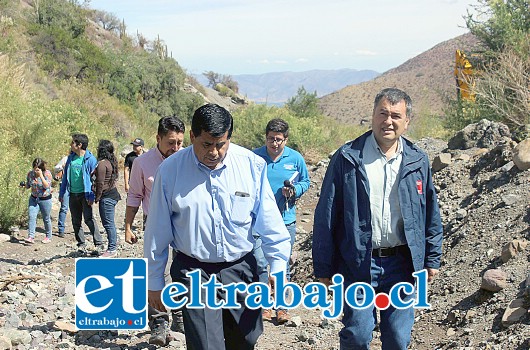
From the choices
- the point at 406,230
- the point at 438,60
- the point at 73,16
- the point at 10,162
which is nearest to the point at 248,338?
the point at 406,230

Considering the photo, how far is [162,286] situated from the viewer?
334 cm

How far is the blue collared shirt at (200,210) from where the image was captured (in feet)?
10.8

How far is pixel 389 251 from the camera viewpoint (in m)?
3.53

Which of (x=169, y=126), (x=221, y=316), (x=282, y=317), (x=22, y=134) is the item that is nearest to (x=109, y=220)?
(x=282, y=317)

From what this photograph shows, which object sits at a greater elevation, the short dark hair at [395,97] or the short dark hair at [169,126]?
the short dark hair at [395,97]

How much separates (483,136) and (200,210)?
9386 millimetres

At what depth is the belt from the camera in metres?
3.51

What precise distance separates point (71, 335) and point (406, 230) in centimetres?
320

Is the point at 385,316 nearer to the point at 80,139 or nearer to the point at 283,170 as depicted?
the point at 283,170

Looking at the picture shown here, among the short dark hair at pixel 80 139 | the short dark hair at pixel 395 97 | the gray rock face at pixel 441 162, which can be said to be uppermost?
the short dark hair at pixel 395 97

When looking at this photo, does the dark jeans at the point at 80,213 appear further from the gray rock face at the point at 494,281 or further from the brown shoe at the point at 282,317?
the gray rock face at the point at 494,281

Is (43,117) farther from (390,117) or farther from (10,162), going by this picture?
(390,117)

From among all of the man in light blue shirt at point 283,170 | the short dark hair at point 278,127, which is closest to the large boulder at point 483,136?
the man in light blue shirt at point 283,170

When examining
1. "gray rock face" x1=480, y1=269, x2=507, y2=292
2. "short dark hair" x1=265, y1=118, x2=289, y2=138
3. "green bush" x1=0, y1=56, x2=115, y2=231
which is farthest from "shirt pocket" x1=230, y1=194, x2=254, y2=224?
"green bush" x1=0, y1=56, x2=115, y2=231
